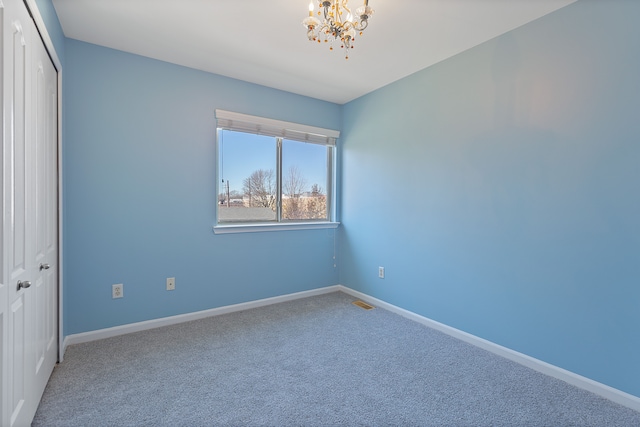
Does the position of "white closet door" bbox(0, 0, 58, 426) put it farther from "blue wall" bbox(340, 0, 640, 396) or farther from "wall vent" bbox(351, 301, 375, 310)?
"blue wall" bbox(340, 0, 640, 396)

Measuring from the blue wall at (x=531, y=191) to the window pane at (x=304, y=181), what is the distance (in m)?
0.96

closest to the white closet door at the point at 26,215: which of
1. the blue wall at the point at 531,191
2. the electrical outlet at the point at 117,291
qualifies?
the electrical outlet at the point at 117,291

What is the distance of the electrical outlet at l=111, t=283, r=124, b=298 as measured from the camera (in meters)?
2.63

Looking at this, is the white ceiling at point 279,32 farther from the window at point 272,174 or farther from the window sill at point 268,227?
the window sill at point 268,227

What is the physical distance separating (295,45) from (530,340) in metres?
2.92

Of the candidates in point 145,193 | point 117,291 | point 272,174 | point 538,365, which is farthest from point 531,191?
point 117,291

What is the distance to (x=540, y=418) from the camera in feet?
5.50

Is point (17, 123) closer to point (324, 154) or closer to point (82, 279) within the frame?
point (82, 279)

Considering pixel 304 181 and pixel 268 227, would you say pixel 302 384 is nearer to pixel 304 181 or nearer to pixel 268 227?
pixel 268 227

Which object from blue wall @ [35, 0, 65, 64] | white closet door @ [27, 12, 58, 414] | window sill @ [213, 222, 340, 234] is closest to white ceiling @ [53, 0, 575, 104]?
blue wall @ [35, 0, 65, 64]

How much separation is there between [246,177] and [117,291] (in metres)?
1.62

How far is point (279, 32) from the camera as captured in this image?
2324 mm

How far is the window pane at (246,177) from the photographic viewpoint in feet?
10.6

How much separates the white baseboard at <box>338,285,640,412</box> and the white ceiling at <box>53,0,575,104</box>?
8.02ft
